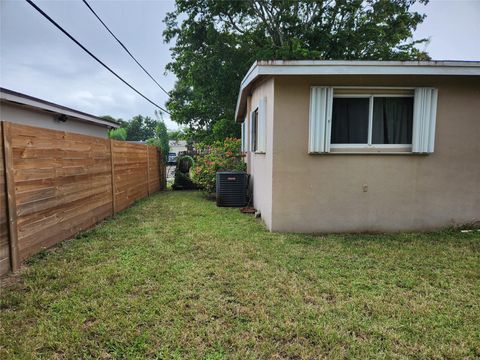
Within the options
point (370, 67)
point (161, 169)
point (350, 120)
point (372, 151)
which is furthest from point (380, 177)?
point (161, 169)

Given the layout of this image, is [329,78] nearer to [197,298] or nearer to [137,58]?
[197,298]

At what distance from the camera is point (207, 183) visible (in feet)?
30.5

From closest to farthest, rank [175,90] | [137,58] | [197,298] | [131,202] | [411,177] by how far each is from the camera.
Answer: [197,298] → [411,177] → [131,202] → [137,58] → [175,90]

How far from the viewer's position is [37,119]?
859 cm

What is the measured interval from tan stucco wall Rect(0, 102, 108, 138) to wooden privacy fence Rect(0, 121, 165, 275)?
327 cm

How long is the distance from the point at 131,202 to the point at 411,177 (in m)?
6.40

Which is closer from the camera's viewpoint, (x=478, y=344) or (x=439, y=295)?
(x=478, y=344)

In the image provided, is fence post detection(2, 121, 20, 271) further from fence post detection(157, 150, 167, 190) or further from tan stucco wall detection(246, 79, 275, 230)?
fence post detection(157, 150, 167, 190)

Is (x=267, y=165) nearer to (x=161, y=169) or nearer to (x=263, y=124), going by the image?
(x=263, y=124)

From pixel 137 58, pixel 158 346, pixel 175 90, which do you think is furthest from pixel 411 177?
pixel 175 90

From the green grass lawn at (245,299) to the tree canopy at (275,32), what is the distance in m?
11.6

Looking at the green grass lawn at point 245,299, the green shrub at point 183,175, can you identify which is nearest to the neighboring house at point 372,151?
the green grass lawn at point 245,299

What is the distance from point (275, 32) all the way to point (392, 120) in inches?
469

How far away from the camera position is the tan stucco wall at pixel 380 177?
500 cm
